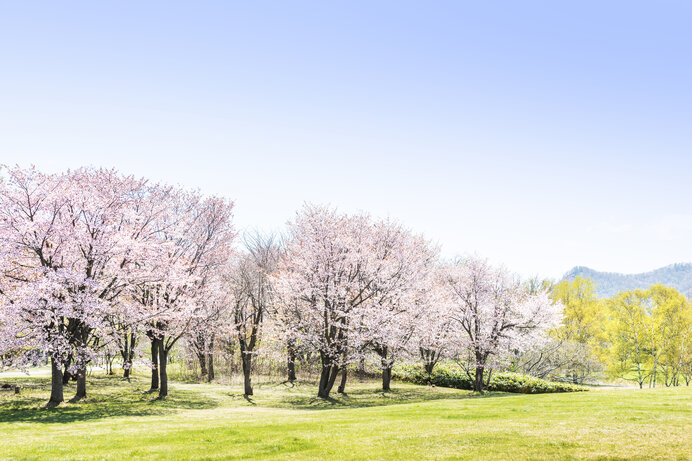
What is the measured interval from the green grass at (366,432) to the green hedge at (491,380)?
1177 centimetres

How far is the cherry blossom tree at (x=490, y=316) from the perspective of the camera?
103ft

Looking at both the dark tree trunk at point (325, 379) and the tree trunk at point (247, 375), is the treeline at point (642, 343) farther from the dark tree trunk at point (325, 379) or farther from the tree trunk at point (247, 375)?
the tree trunk at point (247, 375)

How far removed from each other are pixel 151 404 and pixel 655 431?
74.7 ft

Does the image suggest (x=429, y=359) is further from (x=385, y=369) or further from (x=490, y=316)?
(x=490, y=316)

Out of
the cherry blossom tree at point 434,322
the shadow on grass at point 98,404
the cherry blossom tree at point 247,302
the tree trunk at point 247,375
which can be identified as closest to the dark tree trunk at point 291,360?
the cherry blossom tree at point 247,302

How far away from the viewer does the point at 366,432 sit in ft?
44.4

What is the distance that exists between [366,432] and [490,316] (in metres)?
20.3

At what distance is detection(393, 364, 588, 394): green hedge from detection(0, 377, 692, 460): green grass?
11766 millimetres

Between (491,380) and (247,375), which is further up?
(247,375)

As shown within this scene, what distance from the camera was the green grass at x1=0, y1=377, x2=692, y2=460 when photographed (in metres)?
10.8

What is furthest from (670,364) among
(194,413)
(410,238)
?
(194,413)

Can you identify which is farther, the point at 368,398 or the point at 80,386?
the point at 368,398

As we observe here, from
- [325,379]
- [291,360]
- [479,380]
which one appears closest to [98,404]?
[325,379]

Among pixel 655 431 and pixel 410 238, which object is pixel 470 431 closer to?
pixel 655 431
